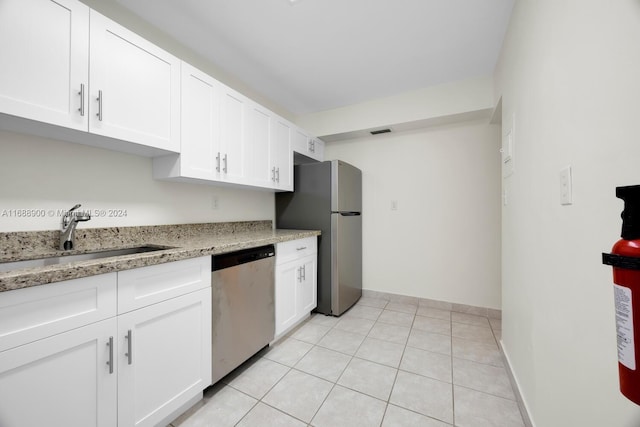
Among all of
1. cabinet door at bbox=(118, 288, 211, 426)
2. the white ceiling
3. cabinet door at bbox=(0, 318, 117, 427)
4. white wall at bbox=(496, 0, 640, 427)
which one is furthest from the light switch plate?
cabinet door at bbox=(0, 318, 117, 427)

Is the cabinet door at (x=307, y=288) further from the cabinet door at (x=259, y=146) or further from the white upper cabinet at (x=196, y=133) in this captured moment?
the white upper cabinet at (x=196, y=133)

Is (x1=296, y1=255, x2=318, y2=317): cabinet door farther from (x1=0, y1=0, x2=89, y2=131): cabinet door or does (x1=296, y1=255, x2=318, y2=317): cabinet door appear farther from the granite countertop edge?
(x1=0, y1=0, x2=89, y2=131): cabinet door

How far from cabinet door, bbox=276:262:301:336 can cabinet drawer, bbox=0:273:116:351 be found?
1177mm

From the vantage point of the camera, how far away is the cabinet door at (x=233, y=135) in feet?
6.44

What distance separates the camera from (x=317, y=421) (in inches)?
52.3

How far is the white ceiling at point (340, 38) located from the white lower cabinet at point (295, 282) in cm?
165

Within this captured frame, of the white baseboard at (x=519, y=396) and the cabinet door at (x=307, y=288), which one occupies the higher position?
the cabinet door at (x=307, y=288)

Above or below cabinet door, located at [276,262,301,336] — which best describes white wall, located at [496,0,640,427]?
above

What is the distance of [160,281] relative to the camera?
122 centimetres

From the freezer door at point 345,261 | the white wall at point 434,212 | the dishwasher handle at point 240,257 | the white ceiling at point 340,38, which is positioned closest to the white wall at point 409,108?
the white ceiling at point 340,38

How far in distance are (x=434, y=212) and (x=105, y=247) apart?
3.03 meters

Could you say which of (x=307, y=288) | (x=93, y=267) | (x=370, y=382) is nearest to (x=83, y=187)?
(x=93, y=267)

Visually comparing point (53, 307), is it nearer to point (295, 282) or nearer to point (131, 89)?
point (131, 89)

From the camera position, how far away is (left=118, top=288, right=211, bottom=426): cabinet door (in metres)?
1.08
